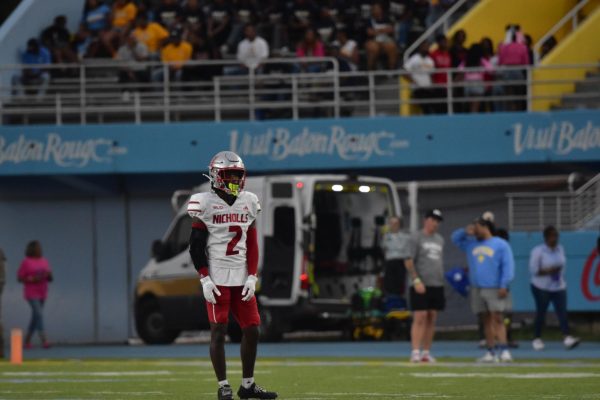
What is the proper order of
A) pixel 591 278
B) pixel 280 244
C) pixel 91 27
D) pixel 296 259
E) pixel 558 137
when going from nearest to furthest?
1. pixel 296 259
2. pixel 280 244
3. pixel 591 278
4. pixel 558 137
5. pixel 91 27

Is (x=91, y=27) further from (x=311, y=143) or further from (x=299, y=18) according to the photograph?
(x=311, y=143)

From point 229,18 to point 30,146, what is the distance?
4859 mm

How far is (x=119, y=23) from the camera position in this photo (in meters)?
31.2

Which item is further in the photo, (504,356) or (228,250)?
(504,356)

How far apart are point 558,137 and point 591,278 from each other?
2.92 meters

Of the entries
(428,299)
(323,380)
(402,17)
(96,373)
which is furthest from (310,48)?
(323,380)

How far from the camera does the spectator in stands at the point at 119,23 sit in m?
29.9

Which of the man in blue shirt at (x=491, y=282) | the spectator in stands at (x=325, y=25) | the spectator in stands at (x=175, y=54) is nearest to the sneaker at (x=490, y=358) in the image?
the man in blue shirt at (x=491, y=282)

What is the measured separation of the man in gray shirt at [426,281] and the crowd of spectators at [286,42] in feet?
27.7

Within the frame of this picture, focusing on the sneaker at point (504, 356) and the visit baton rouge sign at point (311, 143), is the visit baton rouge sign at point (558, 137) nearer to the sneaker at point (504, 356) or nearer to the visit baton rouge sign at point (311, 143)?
the visit baton rouge sign at point (311, 143)

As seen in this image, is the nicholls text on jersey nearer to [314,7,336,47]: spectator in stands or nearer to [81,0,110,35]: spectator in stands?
[314,7,336,47]: spectator in stands

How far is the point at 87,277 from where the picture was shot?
30250 mm

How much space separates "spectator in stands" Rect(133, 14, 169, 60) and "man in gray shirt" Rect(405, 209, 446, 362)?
471 inches

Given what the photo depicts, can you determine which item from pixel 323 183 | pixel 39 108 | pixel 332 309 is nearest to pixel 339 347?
pixel 332 309
